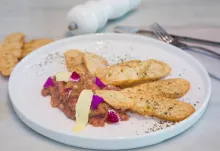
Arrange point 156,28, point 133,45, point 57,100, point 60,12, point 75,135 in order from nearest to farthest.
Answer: point 75,135
point 57,100
point 133,45
point 156,28
point 60,12

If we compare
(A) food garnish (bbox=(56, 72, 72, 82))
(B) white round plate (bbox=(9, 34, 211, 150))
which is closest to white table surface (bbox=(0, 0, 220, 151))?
(B) white round plate (bbox=(9, 34, 211, 150))

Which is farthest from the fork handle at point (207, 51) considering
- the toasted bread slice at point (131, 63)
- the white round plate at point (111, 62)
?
the toasted bread slice at point (131, 63)

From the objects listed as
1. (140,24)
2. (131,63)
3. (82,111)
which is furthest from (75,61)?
(140,24)

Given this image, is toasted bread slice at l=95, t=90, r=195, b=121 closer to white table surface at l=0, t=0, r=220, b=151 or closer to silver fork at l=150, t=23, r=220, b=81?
white table surface at l=0, t=0, r=220, b=151

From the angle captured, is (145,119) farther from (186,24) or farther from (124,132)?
(186,24)

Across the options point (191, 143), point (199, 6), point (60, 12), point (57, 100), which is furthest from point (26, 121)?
point (199, 6)

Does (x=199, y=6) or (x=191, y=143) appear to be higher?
(x=199, y=6)

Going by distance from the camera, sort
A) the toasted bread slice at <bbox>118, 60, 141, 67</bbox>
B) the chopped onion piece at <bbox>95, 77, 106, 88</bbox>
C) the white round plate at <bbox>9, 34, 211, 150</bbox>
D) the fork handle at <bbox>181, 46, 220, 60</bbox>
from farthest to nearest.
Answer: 1. the fork handle at <bbox>181, 46, 220, 60</bbox>
2. the toasted bread slice at <bbox>118, 60, 141, 67</bbox>
3. the chopped onion piece at <bbox>95, 77, 106, 88</bbox>
4. the white round plate at <bbox>9, 34, 211, 150</bbox>
